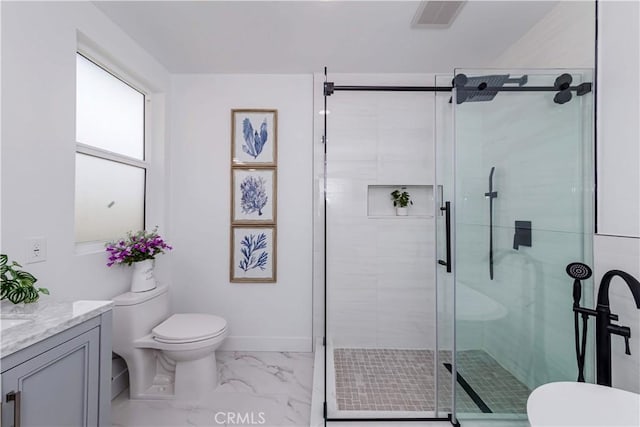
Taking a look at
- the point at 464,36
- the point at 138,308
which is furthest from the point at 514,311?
the point at 138,308

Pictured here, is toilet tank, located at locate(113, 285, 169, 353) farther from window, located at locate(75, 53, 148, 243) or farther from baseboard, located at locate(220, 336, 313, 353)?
baseboard, located at locate(220, 336, 313, 353)

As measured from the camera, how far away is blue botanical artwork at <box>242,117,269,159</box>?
2582mm

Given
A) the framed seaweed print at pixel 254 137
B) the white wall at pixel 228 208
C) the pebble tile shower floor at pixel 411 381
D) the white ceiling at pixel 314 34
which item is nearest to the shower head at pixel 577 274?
the pebble tile shower floor at pixel 411 381

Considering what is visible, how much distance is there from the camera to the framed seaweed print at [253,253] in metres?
2.58

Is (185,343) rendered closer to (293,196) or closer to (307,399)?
(307,399)

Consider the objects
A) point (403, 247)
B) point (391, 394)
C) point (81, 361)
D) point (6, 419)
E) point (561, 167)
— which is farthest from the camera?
point (403, 247)

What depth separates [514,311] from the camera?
151 centimetres

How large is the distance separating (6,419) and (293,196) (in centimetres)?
200

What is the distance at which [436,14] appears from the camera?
5.74ft

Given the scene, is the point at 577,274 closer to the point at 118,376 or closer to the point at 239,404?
the point at 239,404

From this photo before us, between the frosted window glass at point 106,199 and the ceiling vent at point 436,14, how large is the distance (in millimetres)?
2115

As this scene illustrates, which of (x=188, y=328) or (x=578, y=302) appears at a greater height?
(x=578, y=302)

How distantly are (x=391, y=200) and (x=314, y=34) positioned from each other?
52.1 inches

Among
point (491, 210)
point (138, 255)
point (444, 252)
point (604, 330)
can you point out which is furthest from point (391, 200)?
point (138, 255)
